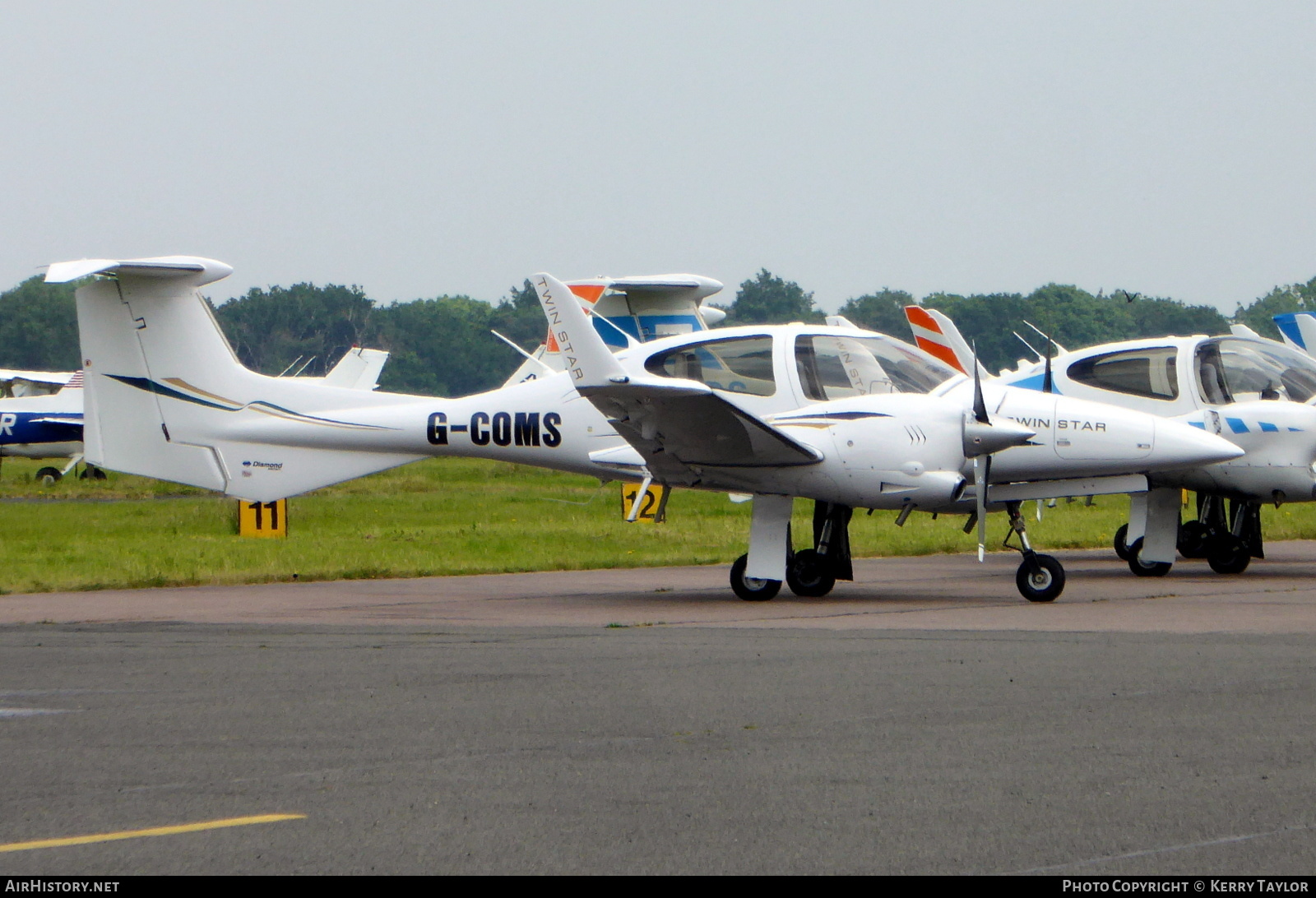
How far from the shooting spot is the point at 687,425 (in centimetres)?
1224

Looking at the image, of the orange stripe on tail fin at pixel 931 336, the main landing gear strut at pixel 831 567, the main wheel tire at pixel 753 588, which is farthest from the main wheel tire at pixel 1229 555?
the orange stripe on tail fin at pixel 931 336

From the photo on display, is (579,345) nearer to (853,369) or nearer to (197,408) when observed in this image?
(853,369)

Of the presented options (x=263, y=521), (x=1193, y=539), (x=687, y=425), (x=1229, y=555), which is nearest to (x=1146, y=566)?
(x=1229, y=555)

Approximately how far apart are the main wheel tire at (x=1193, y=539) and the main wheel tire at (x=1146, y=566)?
825 mm

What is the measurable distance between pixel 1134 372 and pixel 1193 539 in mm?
2009

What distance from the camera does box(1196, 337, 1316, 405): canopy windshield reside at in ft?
51.0

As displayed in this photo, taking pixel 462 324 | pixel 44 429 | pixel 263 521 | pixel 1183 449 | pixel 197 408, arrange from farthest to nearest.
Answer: pixel 462 324, pixel 44 429, pixel 263 521, pixel 197 408, pixel 1183 449

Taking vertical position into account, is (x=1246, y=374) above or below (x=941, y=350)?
below

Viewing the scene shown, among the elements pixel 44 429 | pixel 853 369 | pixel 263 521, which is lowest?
pixel 263 521

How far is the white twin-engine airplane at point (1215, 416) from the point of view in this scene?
14805 mm

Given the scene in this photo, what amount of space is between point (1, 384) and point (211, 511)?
30812 millimetres

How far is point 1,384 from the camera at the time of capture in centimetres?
5478

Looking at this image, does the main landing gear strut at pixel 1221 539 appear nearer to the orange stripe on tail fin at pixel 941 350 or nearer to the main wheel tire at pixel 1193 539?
the main wheel tire at pixel 1193 539

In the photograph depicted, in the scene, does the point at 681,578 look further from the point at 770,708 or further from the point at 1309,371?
the point at 770,708
